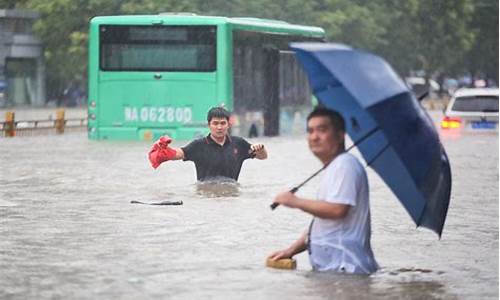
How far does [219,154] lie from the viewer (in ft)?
61.8

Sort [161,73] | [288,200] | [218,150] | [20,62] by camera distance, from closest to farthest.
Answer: [288,200] < [218,150] < [161,73] < [20,62]

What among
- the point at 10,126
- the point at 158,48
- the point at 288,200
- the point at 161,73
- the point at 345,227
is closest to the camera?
the point at 288,200

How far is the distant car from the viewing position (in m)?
36.5

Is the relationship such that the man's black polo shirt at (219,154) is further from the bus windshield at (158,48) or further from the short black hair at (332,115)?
the bus windshield at (158,48)

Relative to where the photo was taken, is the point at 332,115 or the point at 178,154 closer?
the point at 332,115

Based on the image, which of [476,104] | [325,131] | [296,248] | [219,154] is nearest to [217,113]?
[219,154]

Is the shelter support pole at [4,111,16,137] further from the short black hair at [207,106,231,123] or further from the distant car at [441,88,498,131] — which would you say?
the short black hair at [207,106,231,123]

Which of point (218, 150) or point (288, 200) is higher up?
point (288, 200)

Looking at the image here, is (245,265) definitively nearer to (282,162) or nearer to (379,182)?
(379,182)

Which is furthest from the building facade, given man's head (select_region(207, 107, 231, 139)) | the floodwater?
man's head (select_region(207, 107, 231, 139))

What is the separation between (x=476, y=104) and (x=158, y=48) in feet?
23.9

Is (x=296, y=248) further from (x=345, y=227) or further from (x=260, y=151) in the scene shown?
(x=260, y=151)

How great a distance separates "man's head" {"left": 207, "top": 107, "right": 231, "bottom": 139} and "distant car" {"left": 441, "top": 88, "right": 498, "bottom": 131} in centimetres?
1858

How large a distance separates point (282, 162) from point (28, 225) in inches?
528
